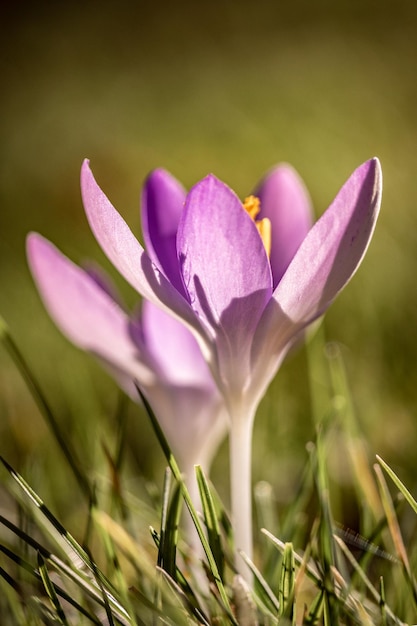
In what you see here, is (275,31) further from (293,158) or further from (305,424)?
(305,424)

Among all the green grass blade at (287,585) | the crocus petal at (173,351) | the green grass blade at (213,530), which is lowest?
the green grass blade at (287,585)

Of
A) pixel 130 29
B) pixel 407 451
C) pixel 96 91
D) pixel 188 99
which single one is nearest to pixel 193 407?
pixel 407 451

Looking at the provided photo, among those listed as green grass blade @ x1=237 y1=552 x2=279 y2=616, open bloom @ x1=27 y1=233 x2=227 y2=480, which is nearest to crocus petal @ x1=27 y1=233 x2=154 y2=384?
open bloom @ x1=27 y1=233 x2=227 y2=480

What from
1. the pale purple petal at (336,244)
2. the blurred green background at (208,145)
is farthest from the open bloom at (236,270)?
the blurred green background at (208,145)

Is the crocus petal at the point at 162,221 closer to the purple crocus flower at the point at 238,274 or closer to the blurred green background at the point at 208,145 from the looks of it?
the purple crocus flower at the point at 238,274

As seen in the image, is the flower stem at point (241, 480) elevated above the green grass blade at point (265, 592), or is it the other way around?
the flower stem at point (241, 480)
